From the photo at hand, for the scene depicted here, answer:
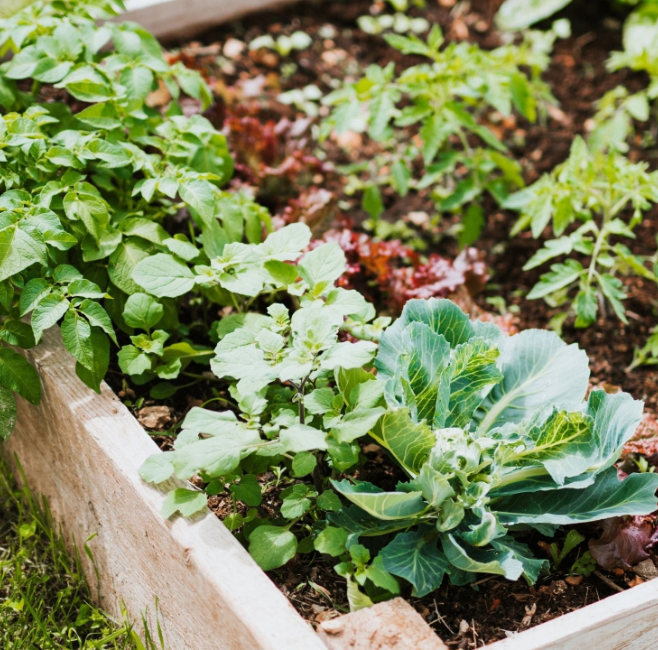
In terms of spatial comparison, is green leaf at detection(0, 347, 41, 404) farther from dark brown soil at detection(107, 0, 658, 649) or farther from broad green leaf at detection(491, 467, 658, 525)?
broad green leaf at detection(491, 467, 658, 525)

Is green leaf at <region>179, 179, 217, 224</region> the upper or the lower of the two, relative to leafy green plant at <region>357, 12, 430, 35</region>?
upper

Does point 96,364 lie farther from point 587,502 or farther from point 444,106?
point 444,106

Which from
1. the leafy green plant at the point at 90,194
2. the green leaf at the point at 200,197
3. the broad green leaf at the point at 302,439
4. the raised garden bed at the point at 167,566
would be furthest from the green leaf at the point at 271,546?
the green leaf at the point at 200,197

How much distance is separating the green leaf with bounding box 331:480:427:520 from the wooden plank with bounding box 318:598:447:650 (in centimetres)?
20

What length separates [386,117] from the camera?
2725mm

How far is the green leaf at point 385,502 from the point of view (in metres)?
1.66

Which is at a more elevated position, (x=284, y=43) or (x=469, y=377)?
(x=284, y=43)

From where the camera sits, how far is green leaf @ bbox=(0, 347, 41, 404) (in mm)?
2004

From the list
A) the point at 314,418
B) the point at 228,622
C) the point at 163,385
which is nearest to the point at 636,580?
the point at 314,418

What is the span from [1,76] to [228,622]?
1.73m

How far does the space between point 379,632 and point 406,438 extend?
15.9 inches

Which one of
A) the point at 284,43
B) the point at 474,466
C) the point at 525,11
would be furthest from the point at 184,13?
the point at 474,466

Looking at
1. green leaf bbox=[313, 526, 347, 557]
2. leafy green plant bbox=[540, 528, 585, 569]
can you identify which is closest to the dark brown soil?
leafy green plant bbox=[540, 528, 585, 569]

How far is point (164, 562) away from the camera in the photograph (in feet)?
6.02
